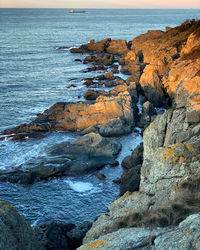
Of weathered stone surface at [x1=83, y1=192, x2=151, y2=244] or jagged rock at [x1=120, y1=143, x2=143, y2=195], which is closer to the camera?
weathered stone surface at [x1=83, y1=192, x2=151, y2=244]

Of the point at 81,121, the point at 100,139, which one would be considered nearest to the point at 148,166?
the point at 100,139

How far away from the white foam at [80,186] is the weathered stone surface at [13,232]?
39.0 ft

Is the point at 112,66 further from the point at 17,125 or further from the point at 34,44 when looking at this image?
the point at 34,44

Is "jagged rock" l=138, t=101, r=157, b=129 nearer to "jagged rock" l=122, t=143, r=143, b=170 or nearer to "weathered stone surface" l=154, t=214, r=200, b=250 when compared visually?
"jagged rock" l=122, t=143, r=143, b=170

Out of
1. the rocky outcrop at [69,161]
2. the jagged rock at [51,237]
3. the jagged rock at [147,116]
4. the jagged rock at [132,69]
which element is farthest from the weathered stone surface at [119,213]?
the jagged rock at [132,69]

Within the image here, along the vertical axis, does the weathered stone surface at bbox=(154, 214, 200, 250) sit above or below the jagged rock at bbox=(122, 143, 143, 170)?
above

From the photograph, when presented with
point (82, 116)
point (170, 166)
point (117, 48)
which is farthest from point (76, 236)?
point (117, 48)

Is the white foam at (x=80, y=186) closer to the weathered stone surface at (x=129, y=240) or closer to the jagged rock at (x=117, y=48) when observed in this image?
the weathered stone surface at (x=129, y=240)

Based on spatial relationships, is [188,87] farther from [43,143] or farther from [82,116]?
[43,143]

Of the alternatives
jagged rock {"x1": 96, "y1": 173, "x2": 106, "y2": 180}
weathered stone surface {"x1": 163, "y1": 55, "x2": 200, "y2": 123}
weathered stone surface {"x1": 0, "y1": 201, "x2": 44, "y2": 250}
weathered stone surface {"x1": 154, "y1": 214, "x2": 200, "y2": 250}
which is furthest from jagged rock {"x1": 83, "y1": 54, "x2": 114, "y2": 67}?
weathered stone surface {"x1": 154, "y1": 214, "x2": 200, "y2": 250}

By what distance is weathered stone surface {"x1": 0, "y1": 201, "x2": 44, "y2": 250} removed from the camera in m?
11.8

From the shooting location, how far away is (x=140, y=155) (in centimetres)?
2873

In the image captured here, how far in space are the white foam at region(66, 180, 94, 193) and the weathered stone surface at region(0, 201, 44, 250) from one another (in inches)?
468

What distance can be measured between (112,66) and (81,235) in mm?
61107
